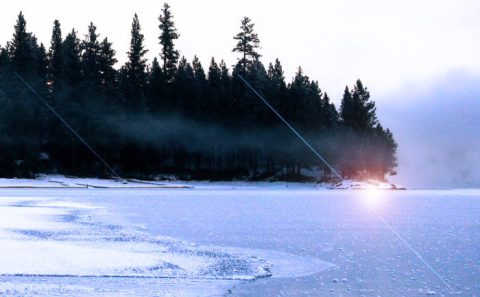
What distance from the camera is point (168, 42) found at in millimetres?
107562

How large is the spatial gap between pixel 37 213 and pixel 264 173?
6821 centimetres

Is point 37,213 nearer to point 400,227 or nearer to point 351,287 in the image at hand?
point 400,227

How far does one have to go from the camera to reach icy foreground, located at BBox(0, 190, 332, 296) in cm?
912

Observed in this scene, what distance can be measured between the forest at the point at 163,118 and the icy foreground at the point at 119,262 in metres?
62.5

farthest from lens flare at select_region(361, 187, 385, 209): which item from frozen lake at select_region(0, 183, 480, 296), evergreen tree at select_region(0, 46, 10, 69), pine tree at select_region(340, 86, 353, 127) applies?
evergreen tree at select_region(0, 46, 10, 69)

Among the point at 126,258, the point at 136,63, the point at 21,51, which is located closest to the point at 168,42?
the point at 136,63

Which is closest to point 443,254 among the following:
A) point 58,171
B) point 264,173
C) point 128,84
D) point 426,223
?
point 426,223

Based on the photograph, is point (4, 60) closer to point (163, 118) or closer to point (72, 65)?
point (72, 65)

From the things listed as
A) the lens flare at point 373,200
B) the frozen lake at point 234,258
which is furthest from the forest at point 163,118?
the frozen lake at point 234,258

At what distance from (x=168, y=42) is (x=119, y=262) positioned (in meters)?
99.4

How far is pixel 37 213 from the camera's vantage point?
2353 cm

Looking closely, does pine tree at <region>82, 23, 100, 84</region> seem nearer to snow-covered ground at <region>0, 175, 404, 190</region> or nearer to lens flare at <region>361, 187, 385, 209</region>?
snow-covered ground at <region>0, 175, 404, 190</region>

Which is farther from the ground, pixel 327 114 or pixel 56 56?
pixel 56 56

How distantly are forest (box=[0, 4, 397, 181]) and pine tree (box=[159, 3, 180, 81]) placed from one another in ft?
0.69
